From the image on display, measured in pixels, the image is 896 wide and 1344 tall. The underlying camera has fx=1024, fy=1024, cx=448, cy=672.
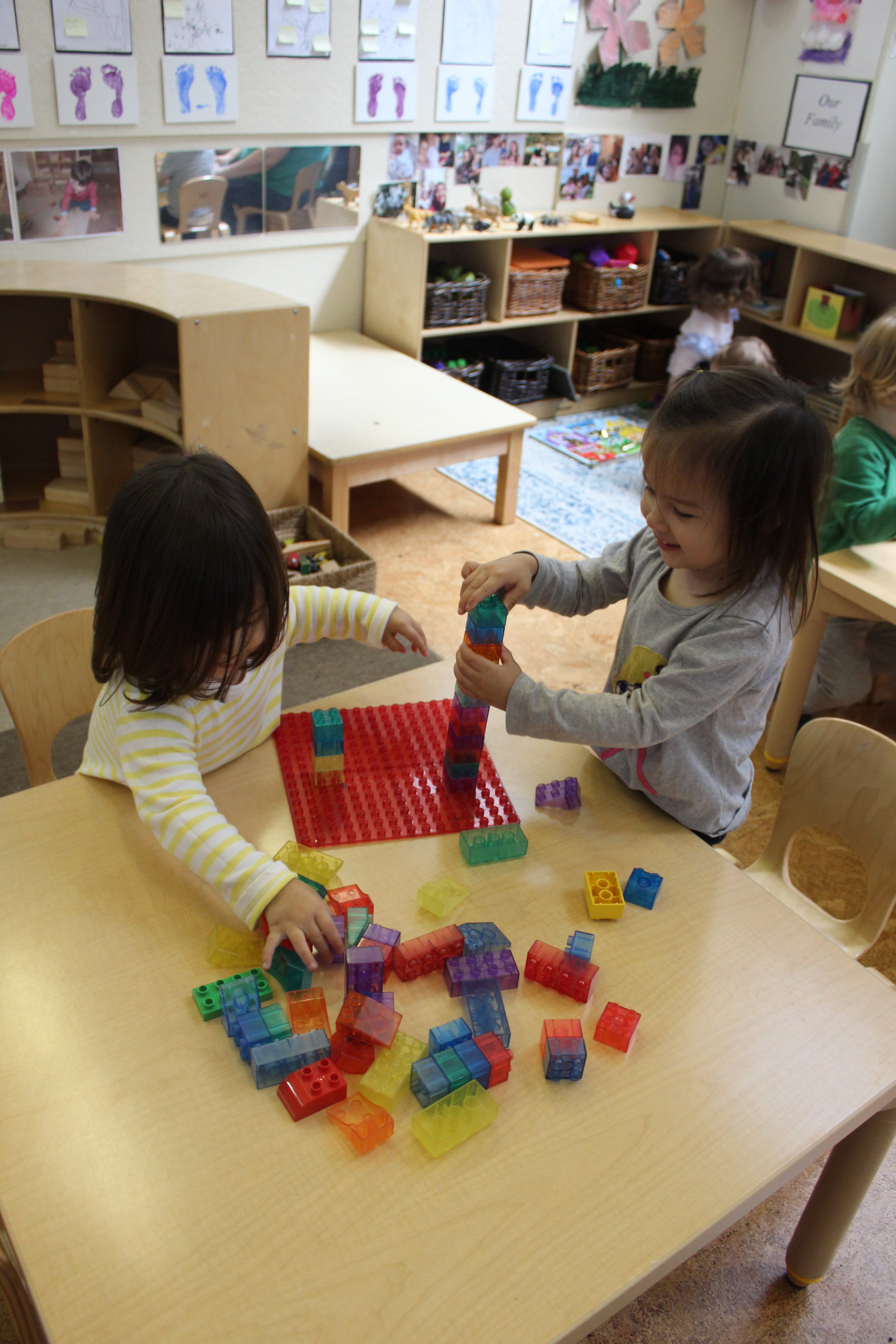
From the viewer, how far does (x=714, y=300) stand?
4191 millimetres

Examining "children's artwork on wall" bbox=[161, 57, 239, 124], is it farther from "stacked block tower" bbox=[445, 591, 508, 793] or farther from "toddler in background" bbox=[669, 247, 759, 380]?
"stacked block tower" bbox=[445, 591, 508, 793]

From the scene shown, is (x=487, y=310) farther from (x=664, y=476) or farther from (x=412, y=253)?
(x=664, y=476)

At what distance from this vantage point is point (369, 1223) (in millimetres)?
804

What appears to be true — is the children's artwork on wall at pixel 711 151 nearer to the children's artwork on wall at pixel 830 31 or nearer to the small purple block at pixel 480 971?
the children's artwork on wall at pixel 830 31

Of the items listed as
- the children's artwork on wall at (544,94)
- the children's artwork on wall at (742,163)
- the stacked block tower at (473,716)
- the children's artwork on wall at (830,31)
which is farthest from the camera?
the children's artwork on wall at (742,163)

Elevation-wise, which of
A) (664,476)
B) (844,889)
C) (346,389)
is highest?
(664,476)

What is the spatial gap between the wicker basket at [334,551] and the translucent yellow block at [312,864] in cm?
161

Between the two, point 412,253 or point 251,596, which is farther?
point 412,253

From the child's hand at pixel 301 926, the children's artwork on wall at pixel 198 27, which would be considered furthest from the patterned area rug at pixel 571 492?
the child's hand at pixel 301 926

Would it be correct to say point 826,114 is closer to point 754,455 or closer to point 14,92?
point 14,92

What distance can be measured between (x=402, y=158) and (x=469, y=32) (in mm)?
499

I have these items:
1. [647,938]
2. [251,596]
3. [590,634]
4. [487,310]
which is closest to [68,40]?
[487,310]

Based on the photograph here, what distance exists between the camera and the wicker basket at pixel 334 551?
2771mm

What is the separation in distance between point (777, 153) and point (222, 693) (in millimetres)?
4605
